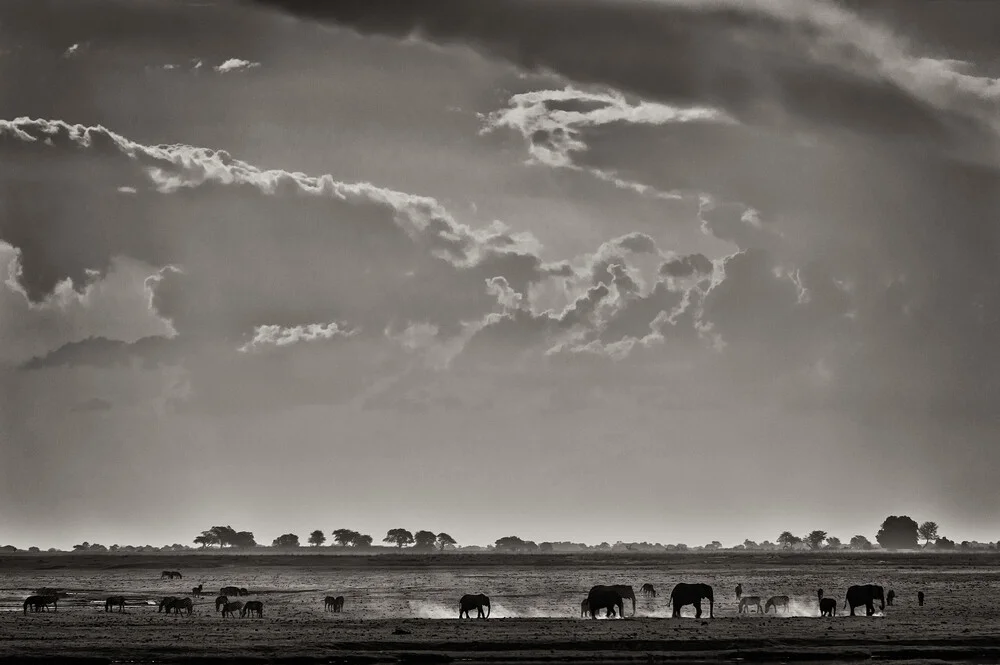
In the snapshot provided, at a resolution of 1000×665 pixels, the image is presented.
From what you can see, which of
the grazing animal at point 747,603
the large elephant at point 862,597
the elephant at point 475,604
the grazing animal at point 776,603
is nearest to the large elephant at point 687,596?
the grazing animal at point 747,603

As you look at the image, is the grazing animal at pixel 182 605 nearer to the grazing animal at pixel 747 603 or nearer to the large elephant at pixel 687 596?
the large elephant at pixel 687 596

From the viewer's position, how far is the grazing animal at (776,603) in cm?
6638

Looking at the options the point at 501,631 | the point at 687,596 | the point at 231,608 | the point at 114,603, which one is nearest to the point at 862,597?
the point at 687,596

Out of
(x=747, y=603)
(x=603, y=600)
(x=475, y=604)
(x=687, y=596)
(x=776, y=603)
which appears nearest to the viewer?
(x=603, y=600)

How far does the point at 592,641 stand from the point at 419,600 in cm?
2962

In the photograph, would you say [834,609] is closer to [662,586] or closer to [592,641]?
[592,641]

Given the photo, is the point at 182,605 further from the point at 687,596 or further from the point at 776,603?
the point at 776,603

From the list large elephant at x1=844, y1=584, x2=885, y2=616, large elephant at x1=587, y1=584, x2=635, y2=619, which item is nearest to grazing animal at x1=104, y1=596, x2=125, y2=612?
large elephant at x1=587, y1=584, x2=635, y2=619

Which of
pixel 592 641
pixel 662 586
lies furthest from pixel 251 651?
pixel 662 586

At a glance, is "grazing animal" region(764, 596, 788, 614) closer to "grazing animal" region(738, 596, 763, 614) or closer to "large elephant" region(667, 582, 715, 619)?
"grazing animal" region(738, 596, 763, 614)

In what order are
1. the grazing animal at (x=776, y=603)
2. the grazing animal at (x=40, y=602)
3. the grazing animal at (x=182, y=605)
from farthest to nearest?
1. the grazing animal at (x=40, y=602)
2. the grazing animal at (x=182, y=605)
3. the grazing animal at (x=776, y=603)

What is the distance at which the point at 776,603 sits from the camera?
6944cm

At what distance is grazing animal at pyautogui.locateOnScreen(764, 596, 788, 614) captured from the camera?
66.4 meters

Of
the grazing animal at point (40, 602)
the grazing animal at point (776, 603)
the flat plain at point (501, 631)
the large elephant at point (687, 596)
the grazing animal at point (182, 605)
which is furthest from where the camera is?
the grazing animal at point (40, 602)
